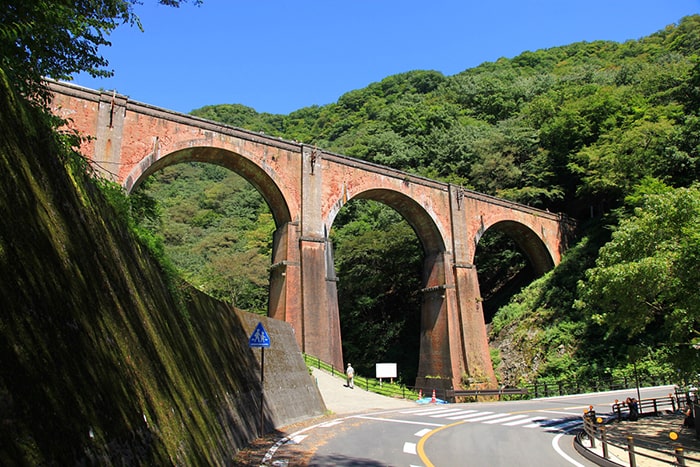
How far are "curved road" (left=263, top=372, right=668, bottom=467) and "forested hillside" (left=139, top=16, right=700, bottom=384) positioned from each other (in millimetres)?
3014

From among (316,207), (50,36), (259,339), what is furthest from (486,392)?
(50,36)

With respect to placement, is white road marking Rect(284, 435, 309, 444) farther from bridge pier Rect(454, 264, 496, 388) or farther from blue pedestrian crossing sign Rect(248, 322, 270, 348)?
bridge pier Rect(454, 264, 496, 388)

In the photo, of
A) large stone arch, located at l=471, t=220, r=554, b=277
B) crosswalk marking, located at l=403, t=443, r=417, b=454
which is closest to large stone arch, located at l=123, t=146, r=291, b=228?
crosswalk marking, located at l=403, t=443, r=417, b=454

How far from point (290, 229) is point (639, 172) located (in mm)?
21762

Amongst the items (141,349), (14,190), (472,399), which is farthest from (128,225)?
(472,399)

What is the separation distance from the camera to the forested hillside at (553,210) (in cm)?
1109

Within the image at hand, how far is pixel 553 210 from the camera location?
4025 cm

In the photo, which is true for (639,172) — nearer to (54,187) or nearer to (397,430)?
(397,430)

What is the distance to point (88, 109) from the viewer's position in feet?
57.8

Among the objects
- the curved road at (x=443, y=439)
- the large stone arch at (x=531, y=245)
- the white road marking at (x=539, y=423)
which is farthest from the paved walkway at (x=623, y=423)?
the large stone arch at (x=531, y=245)

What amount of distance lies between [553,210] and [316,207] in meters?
24.6

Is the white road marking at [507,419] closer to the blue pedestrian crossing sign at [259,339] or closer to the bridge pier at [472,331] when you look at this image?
the blue pedestrian crossing sign at [259,339]

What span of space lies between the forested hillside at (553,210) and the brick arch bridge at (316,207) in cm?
440

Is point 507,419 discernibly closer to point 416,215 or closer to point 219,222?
point 416,215
